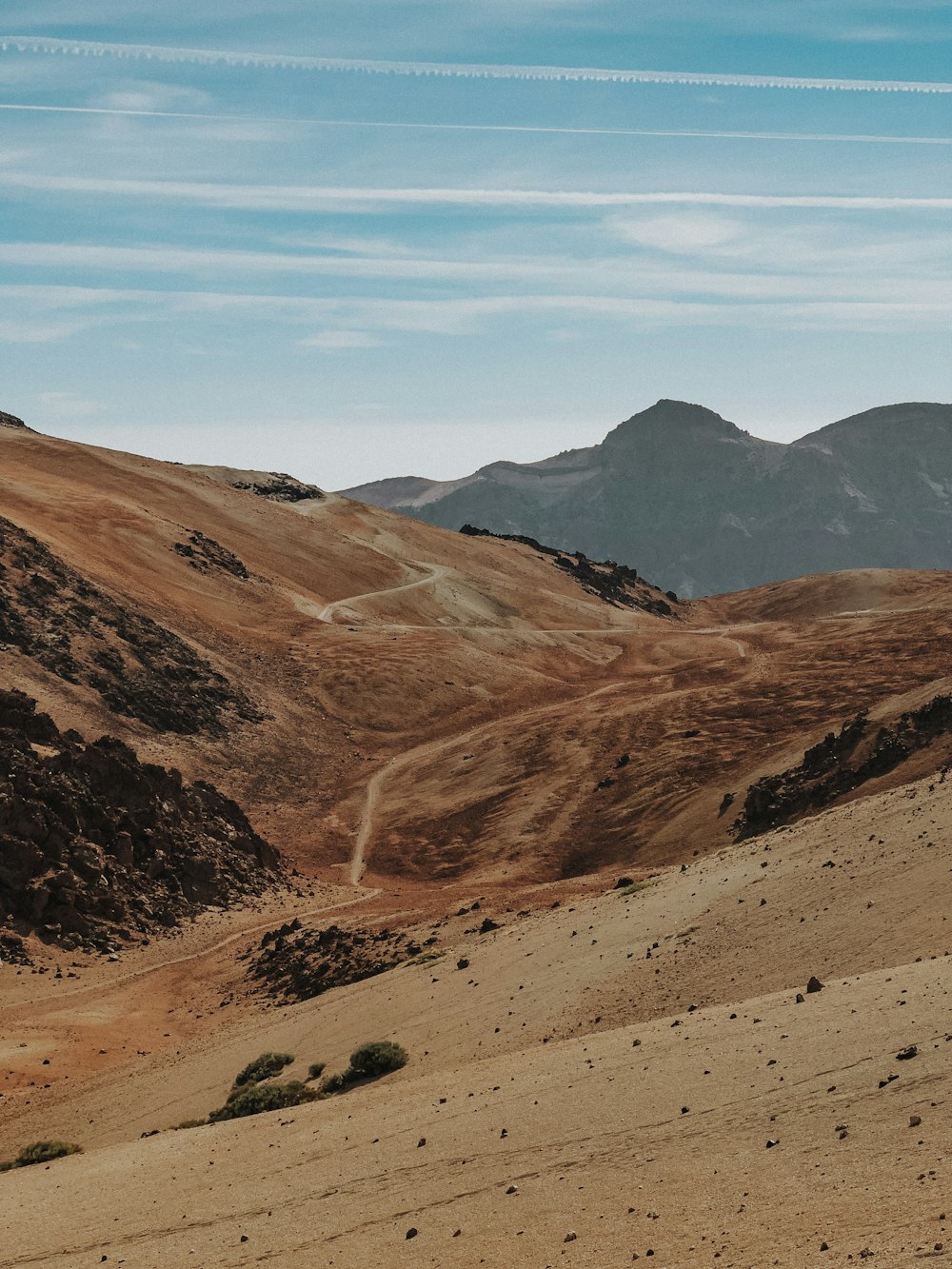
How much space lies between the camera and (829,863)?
24.0m

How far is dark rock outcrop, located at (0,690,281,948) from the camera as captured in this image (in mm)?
35906

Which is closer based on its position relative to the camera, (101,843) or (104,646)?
(101,843)

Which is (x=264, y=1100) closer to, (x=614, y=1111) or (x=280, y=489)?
(x=614, y=1111)

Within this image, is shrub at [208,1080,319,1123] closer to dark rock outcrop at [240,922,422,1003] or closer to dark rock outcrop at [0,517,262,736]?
dark rock outcrop at [240,922,422,1003]

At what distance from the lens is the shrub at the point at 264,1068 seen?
23.4 metres

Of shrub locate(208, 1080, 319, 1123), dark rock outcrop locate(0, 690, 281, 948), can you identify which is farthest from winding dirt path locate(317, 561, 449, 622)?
shrub locate(208, 1080, 319, 1123)

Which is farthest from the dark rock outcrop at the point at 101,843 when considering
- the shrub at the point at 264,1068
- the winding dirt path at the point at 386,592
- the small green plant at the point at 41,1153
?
the winding dirt path at the point at 386,592

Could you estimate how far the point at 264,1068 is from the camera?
23484 mm

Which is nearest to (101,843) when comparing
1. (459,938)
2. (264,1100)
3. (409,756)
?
(459,938)

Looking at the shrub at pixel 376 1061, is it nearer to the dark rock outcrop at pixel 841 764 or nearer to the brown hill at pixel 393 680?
the dark rock outcrop at pixel 841 764

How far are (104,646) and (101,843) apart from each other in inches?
1293

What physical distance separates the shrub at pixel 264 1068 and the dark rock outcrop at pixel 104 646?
4305 centimetres

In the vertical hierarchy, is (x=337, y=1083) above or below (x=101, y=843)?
below

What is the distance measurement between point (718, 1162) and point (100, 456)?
125348mm
